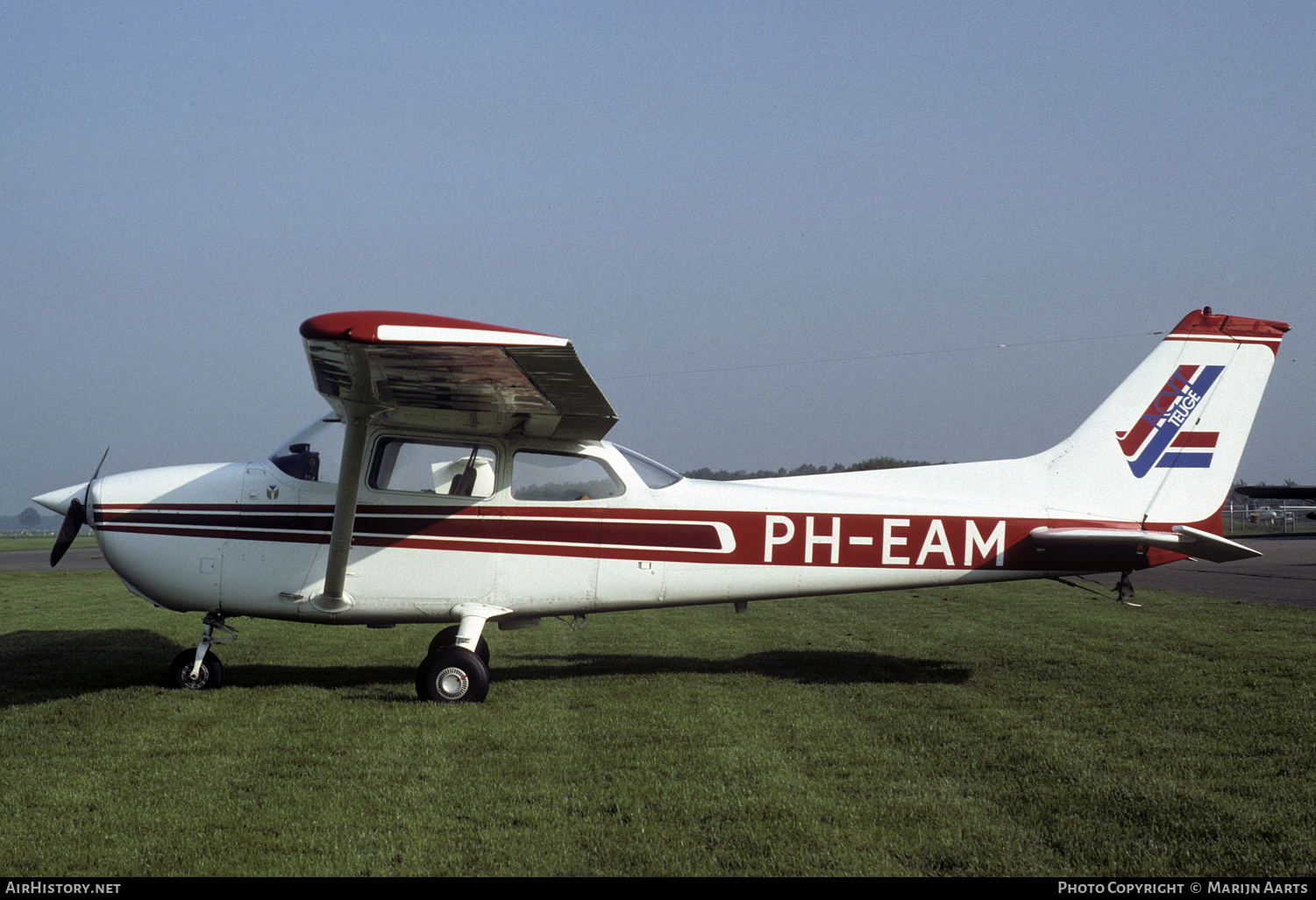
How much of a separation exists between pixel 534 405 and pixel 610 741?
8.50 feet

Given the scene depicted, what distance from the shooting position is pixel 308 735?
582 cm

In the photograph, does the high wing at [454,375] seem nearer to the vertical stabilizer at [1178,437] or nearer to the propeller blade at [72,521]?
the propeller blade at [72,521]

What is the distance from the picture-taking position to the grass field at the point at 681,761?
3781 millimetres

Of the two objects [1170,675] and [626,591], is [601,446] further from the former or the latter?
[1170,675]

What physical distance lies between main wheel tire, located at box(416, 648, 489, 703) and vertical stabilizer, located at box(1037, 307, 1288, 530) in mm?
4924

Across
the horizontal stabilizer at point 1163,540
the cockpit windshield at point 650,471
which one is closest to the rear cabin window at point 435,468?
A: the cockpit windshield at point 650,471

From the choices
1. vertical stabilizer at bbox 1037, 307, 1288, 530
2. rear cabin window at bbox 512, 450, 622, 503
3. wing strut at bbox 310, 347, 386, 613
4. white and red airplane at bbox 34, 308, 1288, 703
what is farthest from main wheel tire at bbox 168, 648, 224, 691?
vertical stabilizer at bbox 1037, 307, 1288, 530

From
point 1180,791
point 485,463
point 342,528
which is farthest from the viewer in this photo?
point 485,463

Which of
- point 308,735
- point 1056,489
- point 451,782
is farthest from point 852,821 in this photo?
point 1056,489

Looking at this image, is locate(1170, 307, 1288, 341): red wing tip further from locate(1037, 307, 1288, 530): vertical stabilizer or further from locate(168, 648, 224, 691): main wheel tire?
locate(168, 648, 224, 691): main wheel tire

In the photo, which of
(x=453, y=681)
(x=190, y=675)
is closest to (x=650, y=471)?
(x=453, y=681)

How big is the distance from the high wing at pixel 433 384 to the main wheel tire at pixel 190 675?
100 cm

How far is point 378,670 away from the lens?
8.67 meters

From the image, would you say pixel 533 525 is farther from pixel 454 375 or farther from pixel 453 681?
pixel 454 375
